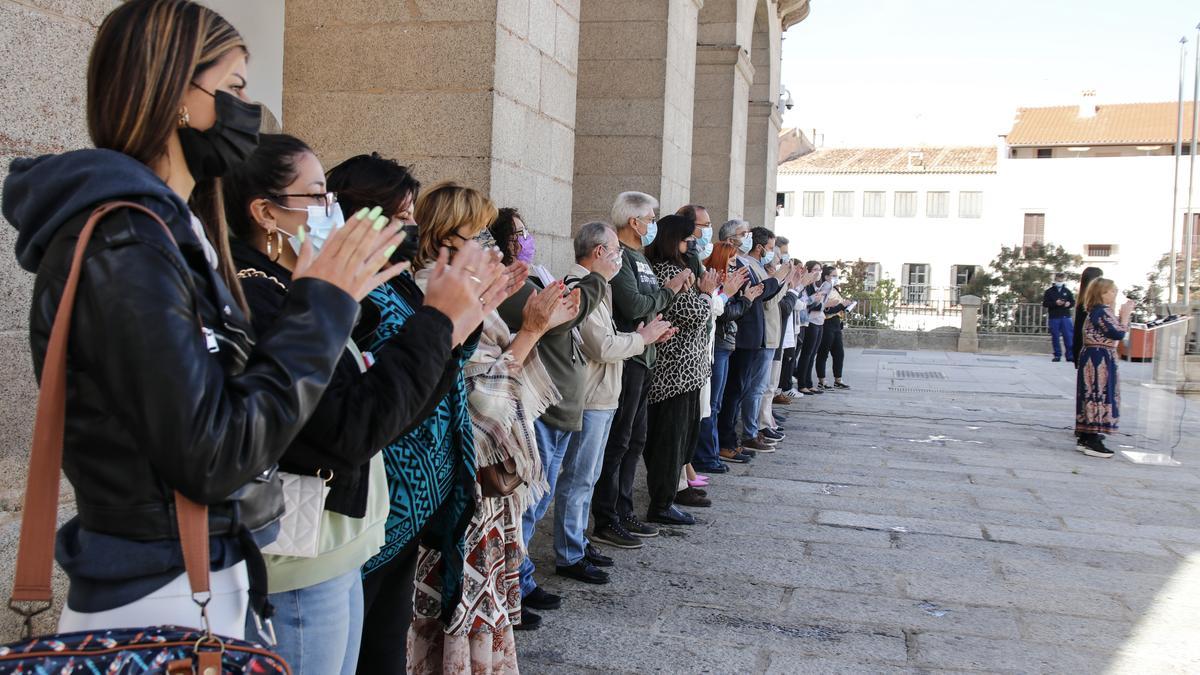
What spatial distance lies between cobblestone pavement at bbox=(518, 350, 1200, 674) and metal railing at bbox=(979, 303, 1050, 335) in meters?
15.4

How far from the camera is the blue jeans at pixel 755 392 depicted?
8.72m

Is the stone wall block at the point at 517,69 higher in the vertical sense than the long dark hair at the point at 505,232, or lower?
higher

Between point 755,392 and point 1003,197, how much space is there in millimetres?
45155

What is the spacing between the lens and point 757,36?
15562mm

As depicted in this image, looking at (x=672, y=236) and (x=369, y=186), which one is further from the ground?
(x=672, y=236)

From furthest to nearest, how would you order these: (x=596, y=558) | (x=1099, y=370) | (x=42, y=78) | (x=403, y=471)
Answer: (x=1099, y=370) → (x=596, y=558) → (x=42, y=78) → (x=403, y=471)

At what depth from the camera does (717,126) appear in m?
12.6

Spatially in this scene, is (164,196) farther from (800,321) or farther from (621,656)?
(800,321)

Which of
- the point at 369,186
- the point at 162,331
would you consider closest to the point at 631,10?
the point at 369,186

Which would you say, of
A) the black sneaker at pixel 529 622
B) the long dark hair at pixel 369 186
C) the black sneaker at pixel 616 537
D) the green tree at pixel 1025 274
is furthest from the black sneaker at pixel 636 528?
the green tree at pixel 1025 274

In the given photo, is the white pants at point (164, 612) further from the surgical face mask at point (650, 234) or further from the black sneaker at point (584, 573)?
the surgical face mask at point (650, 234)

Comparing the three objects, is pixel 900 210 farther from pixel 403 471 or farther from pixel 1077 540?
pixel 403 471

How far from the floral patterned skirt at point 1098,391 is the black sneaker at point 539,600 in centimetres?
683

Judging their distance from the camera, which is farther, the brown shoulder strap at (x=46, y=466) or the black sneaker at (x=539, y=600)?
the black sneaker at (x=539, y=600)
